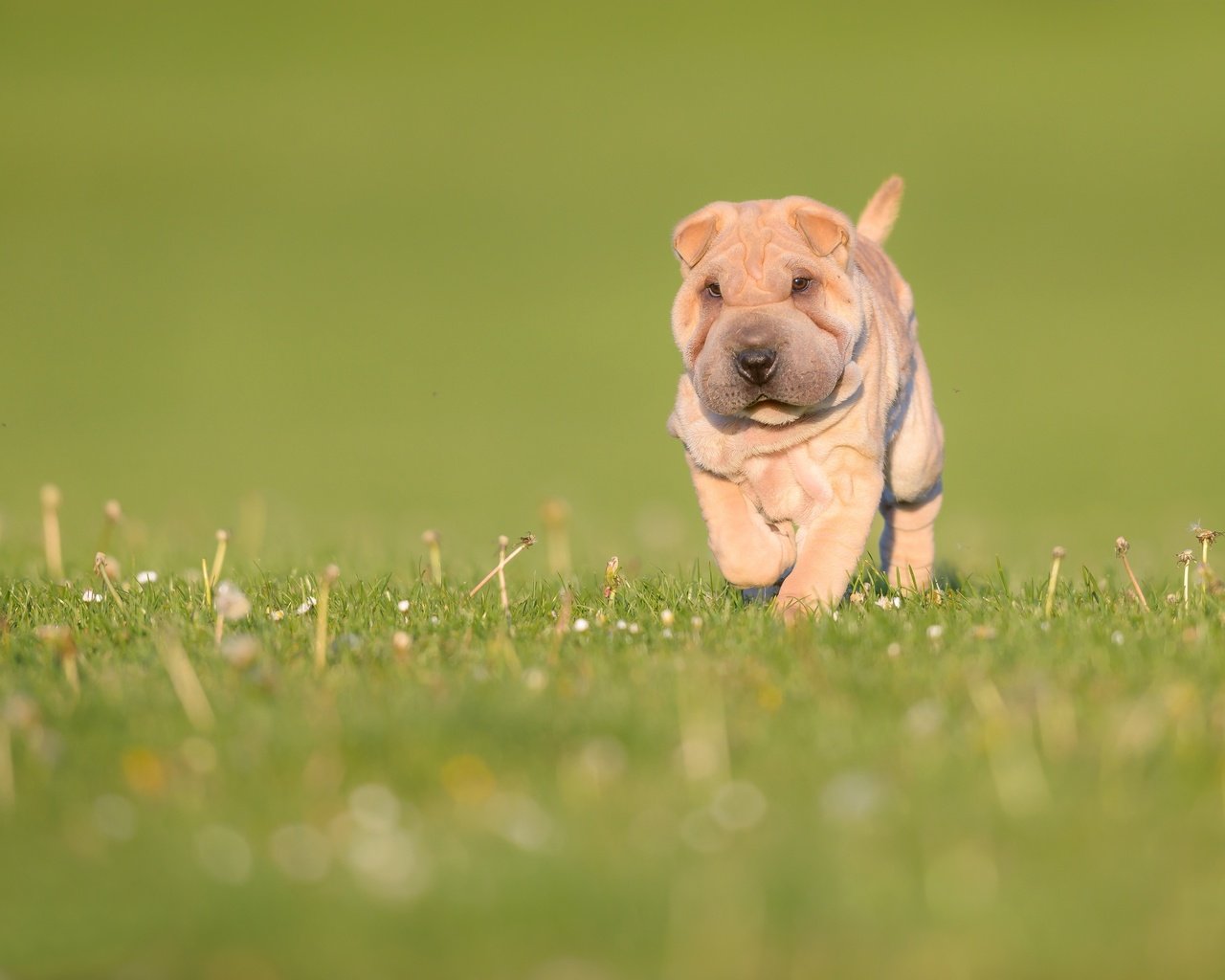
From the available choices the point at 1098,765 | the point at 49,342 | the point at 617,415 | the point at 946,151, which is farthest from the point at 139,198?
the point at 1098,765

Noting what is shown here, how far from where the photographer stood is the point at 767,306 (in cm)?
571

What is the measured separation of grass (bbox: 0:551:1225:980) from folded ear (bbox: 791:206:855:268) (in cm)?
146

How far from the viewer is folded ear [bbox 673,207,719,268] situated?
6.00 metres

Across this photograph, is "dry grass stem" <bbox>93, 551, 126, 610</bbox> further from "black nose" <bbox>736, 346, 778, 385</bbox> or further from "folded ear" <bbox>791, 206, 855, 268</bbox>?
"folded ear" <bbox>791, 206, 855, 268</bbox>

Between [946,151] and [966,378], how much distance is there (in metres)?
9.92

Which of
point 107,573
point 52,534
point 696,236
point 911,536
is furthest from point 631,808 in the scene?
point 911,536

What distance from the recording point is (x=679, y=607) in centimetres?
607

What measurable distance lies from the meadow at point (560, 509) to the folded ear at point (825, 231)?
4.29 feet

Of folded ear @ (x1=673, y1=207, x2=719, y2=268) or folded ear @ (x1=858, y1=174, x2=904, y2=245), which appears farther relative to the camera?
folded ear @ (x1=858, y1=174, x2=904, y2=245)

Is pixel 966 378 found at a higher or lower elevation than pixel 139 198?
lower

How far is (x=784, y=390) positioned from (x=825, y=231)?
2.25ft

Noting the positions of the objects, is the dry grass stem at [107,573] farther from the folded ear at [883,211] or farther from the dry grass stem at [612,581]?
the folded ear at [883,211]

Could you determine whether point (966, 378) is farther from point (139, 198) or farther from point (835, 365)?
point (835, 365)

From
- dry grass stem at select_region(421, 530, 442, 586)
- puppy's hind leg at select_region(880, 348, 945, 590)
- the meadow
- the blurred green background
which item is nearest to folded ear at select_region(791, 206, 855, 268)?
puppy's hind leg at select_region(880, 348, 945, 590)
